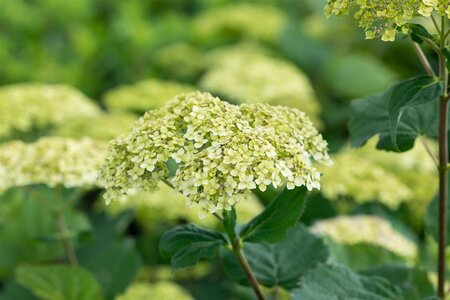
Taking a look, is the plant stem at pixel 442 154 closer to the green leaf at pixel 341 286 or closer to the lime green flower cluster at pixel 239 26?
the green leaf at pixel 341 286

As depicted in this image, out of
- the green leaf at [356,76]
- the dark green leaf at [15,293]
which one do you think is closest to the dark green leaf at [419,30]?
the dark green leaf at [15,293]

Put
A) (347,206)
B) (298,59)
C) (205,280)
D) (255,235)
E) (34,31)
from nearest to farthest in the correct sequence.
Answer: (255,235) < (205,280) < (347,206) < (298,59) < (34,31)

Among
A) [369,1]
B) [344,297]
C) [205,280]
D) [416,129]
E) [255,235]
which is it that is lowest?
[205,280]

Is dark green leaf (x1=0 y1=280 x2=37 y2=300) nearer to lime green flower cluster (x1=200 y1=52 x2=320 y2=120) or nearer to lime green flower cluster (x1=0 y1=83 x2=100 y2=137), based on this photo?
lime green flower cluster (x1=0 y1=83 x2=100 y2=137)

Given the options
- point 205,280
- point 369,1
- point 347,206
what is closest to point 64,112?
point 205,280

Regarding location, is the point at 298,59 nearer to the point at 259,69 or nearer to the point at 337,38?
the point at 337,38

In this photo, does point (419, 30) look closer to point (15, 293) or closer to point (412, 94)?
point (412, 94)

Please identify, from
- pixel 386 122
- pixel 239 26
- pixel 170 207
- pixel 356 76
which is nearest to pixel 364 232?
pixel 170 207
